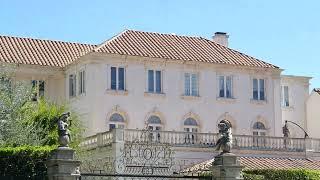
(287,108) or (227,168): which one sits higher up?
(287,108)

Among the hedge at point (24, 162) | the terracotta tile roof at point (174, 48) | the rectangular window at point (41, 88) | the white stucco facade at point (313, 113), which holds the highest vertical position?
the terracotta tile roof at point (174, 48)

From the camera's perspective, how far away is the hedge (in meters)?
24.8

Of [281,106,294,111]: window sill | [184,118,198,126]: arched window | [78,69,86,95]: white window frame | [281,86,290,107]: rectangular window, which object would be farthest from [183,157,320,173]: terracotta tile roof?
[281,86,290,107]: rectangular window

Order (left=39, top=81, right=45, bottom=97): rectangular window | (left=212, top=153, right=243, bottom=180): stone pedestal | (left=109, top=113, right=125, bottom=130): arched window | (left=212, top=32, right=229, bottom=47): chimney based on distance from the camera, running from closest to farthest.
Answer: (left=212, top=153, right=243, bottom=180): stone pedestal → (left=109, top=113, right=125, bottom=130): arched window → (left=39, top=81, right=45, bottom=97): rectangular window → (left=212, top=32, right=229, bottom=47): chimney

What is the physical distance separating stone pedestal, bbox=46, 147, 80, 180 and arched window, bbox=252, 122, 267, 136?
2933 centimetres

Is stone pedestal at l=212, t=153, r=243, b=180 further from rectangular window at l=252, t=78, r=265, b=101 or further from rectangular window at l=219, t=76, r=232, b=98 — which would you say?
rectangular window at l=252, t=78, r=265, b=101

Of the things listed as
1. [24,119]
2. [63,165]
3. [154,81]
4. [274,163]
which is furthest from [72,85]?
[63,165]

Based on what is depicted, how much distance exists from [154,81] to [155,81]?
70mm

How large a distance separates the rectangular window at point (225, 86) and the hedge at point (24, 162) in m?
26.5

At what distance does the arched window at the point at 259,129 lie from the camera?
5100 cm

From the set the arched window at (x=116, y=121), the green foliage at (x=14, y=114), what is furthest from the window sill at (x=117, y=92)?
the green foliage at (x=14, y=114)

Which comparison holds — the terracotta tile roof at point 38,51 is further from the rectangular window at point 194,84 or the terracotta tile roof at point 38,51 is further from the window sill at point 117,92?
the rectangular window at point 194,84

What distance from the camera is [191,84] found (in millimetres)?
49781

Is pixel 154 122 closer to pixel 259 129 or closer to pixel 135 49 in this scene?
pixel 135 49
